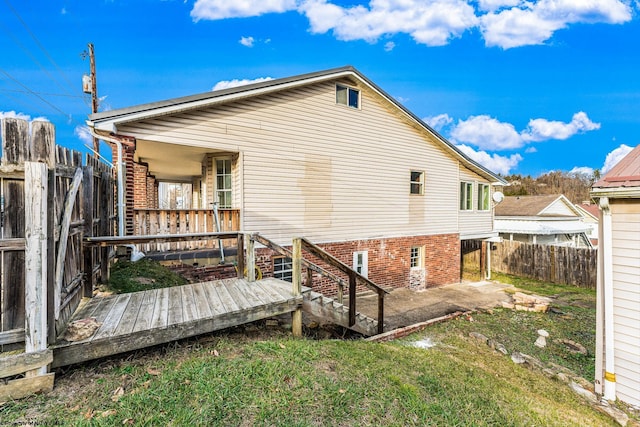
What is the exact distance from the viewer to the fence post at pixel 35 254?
242 centimetres

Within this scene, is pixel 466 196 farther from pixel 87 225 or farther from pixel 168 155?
pixel 87 225

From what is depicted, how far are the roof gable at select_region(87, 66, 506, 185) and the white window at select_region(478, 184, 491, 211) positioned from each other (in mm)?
4147

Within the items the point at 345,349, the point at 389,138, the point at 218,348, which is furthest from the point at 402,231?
the point at 218,348

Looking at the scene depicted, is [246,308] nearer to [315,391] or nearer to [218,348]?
[218,348]

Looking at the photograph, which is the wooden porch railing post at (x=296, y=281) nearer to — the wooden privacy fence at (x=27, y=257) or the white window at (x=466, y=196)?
the wooden privacy fence at (x=27, y=257)

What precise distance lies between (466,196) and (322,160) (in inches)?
328

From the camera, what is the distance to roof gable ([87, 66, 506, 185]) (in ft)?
20.9

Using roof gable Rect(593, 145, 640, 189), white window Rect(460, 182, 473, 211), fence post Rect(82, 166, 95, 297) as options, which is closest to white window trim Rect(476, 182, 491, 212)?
white window Rect(460, 182, 473, 211)

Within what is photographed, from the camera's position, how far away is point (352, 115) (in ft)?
33.8

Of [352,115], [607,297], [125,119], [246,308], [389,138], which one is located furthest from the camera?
[389,138]

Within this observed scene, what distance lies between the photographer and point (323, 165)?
9.58 metres

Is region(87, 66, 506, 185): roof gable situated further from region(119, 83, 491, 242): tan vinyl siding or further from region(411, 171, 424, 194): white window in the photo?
region(411, 171, 424, 194): white window

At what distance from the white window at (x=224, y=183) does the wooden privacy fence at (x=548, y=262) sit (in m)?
15.8

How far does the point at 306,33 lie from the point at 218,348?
31.5 meters
